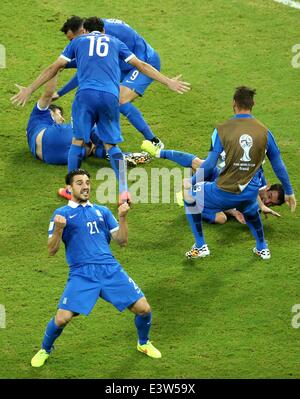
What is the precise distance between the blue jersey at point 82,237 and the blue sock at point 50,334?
61cm

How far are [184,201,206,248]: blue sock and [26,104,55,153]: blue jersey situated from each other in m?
2.86

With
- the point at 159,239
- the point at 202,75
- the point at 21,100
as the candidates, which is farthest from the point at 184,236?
the point at 202,75

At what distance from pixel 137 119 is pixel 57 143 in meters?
1.09

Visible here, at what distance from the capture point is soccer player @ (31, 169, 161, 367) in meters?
10.9

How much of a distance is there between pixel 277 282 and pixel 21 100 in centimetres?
371

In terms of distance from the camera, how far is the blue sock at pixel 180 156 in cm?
1361

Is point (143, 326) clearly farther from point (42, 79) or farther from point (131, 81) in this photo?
point (131, 81)

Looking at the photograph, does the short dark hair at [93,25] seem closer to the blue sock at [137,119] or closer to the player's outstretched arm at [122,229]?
the blue sock at [137,119]

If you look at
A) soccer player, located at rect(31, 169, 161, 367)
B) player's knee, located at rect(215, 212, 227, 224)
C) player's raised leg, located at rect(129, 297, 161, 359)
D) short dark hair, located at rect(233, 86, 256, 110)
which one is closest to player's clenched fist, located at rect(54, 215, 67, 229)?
soccer player, located at rect(31, 169, 161, 367)

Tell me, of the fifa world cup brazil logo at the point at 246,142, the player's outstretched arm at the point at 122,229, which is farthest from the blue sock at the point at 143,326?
the fifa world cup brazil logo at the point at 246,142

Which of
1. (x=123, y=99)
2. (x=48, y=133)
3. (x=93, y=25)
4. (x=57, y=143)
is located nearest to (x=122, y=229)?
(x=93, y=25)

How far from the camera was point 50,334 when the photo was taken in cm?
1105

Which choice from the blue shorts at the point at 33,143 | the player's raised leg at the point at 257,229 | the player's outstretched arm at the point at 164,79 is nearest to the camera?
the player's raised leg at the point at 257,229

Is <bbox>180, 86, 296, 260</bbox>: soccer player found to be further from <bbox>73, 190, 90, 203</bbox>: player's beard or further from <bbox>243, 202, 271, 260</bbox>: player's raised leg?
<bbox>73, 190, 90, 203</bbox>: player's beard
